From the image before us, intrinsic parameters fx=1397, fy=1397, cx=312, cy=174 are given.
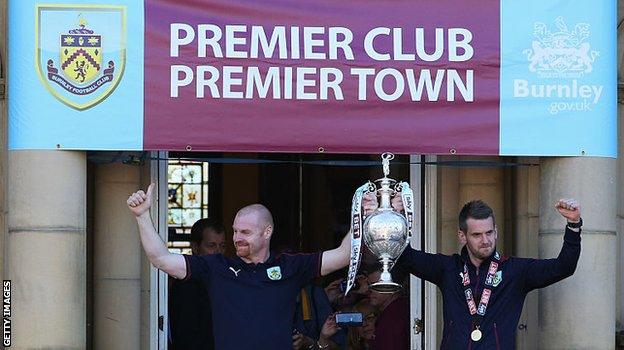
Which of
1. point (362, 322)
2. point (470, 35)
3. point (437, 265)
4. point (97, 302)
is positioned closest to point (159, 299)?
point (97, 302)

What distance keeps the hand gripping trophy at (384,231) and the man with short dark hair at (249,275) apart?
1.00ft

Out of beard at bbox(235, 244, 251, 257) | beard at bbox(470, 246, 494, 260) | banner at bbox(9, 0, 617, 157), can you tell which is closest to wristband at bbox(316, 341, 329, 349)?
beard at bbox(235, 244, 251, 257)

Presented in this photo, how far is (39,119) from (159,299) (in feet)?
5.66

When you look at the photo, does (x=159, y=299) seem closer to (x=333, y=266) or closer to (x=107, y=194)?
(x=107, y=194)

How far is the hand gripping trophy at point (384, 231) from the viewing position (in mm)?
7648

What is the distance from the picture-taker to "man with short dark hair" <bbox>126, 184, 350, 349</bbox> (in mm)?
7820

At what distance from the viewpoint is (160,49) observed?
824cm

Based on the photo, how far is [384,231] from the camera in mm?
7641

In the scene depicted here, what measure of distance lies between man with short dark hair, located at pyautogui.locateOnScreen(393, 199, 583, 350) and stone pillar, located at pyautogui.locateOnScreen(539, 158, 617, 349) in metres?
0.50

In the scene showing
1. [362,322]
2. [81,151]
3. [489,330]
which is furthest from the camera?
[362,322]

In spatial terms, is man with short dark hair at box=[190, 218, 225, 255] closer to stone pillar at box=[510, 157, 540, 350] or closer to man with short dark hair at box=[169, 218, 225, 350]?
man with short dark hair at box=[169, 218, 225, 350]

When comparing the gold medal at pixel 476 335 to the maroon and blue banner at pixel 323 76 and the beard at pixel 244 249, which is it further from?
the beard at pixel 244 249

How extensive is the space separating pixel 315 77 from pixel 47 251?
1.89 metres

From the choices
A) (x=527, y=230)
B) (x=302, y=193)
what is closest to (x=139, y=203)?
(x=527, y=230)
